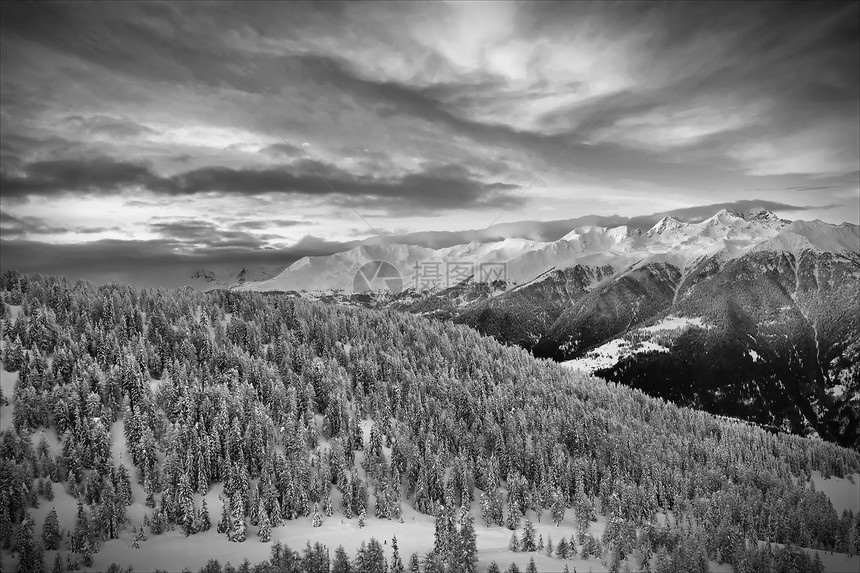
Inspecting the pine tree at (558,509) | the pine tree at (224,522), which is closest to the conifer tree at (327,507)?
the pine tree at (224,522)

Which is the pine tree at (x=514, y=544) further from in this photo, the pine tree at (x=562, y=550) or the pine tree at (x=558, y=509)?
the pine tree at (x=558, y=509)

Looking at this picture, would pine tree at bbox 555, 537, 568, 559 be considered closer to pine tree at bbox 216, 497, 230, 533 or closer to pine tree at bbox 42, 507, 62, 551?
pine tree at bbox 216, 497, 230, 533

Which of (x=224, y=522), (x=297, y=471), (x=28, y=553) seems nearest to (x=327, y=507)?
(x=297, y=471)

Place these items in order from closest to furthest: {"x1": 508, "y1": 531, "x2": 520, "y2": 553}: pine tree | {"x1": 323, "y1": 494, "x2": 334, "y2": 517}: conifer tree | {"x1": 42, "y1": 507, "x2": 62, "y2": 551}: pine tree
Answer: {"x1": 42, "y1": 507, "x2": 62, "y2": 551}: pine tree → {"x1": 508, "y1": 531, "x2": 520, "y2": 553}: pine tree → {"x1": 323, "y1": 494, "x2": 334, "y2": 517}: conifer tree

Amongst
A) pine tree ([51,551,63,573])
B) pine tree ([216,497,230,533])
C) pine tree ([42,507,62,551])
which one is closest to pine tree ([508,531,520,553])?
pine tree ([216,497,230,533])

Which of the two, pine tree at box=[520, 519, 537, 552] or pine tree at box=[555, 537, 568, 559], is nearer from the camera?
pine tree at box=[555, 537, 568, 559]

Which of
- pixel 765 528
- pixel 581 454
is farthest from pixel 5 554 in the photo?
pixel 765 528
